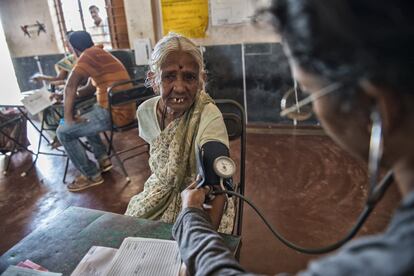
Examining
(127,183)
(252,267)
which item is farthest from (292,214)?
(127,183)

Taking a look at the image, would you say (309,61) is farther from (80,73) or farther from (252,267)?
(80,73)

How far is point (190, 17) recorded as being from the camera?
135 inches

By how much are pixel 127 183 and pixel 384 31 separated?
2580mm

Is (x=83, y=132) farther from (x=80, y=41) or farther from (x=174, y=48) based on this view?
(x=174, y=48)

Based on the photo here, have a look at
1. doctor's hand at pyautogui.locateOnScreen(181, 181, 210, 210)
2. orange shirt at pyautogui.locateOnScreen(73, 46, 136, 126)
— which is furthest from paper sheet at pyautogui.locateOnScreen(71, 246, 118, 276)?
orange shirt at pyautogui.locateOnScreen(73, 46, 136, 126)

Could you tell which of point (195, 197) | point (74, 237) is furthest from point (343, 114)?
point (74, 237)

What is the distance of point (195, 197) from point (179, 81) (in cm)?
59

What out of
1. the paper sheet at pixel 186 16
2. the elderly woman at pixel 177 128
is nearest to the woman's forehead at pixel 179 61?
the elderly woman at pixel 177 128

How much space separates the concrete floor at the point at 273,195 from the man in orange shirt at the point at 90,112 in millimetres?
213

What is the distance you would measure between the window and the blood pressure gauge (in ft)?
11.0

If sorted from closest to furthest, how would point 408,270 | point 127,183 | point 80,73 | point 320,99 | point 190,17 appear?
point 408,270, point 320,99, point 80,73, point 127,183, point 190,17

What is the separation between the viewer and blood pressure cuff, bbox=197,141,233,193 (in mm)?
Answer: 971

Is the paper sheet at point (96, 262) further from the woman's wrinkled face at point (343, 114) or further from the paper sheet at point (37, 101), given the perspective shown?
the paper sheet at point (37, 101)

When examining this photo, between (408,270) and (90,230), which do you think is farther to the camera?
(90,230)
